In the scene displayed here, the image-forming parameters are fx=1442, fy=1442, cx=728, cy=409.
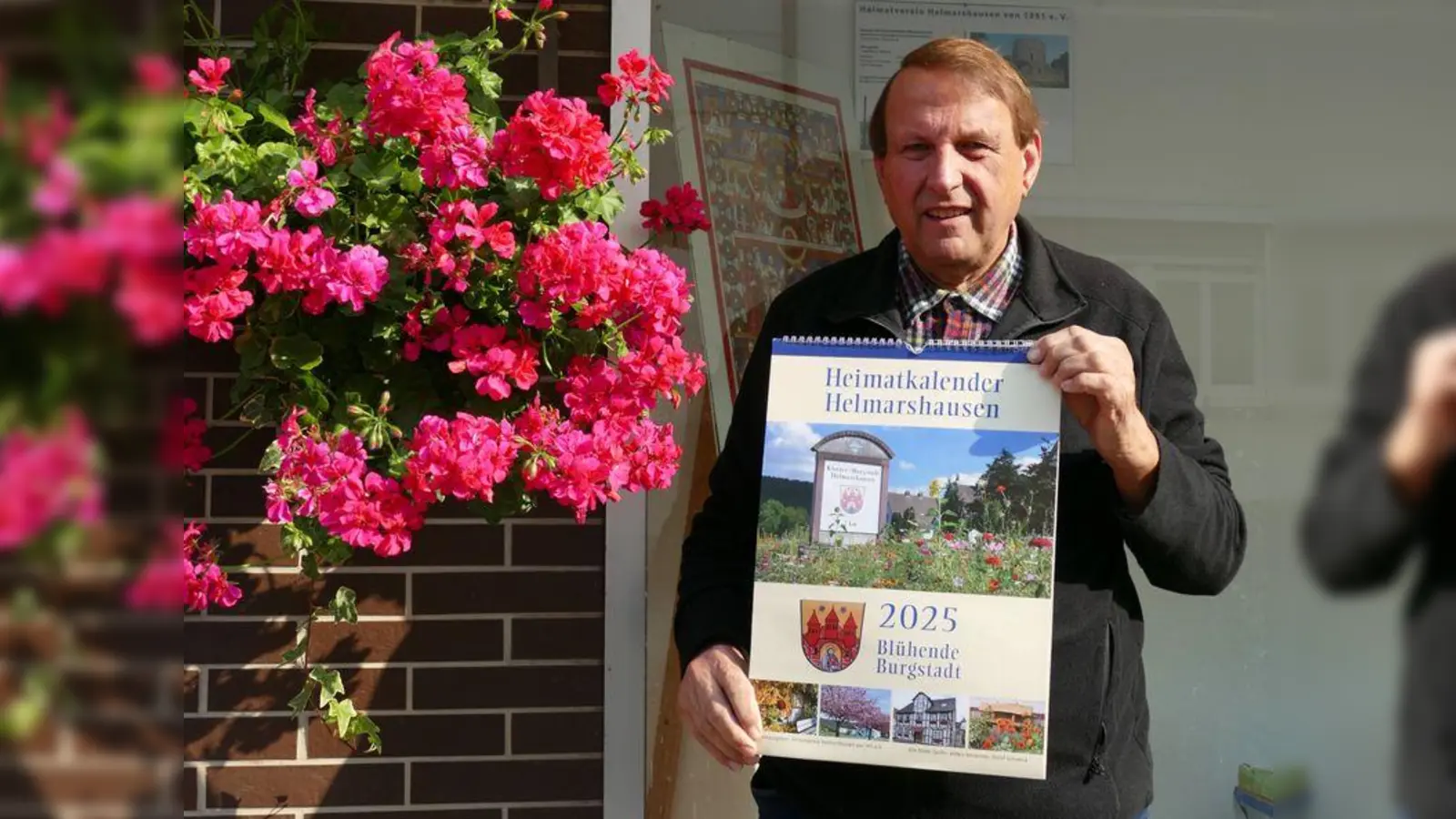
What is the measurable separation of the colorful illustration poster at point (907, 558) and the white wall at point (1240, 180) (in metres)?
1.45

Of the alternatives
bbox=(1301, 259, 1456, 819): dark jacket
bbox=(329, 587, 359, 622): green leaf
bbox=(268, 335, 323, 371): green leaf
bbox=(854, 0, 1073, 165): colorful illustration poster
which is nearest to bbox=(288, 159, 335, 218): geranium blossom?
bbox=(268, 335, 323, 371): green leaf

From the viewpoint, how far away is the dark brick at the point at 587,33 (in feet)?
10.9

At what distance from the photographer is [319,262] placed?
2553 mm

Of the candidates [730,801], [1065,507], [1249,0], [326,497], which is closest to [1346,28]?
[1249,0]

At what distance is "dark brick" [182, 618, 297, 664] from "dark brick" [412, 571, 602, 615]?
31 cm

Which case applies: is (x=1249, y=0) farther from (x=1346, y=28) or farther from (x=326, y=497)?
(x=326, y=497)

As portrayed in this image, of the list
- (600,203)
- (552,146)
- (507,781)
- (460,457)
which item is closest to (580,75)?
(600,203)

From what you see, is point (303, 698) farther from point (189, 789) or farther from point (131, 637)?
point (131, 637)

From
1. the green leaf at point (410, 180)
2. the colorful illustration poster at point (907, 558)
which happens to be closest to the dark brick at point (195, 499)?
the green leaf at point (410, 180)

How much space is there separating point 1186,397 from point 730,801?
1.60m

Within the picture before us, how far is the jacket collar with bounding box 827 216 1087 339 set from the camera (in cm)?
Result: 230

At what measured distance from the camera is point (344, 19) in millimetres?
3273

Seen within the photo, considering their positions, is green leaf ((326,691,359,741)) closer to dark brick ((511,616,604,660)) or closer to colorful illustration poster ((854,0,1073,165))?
dark brick ((511,616,604,660))

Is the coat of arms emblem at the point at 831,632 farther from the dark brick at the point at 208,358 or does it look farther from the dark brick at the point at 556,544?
the dark brick at the point at 208,358
